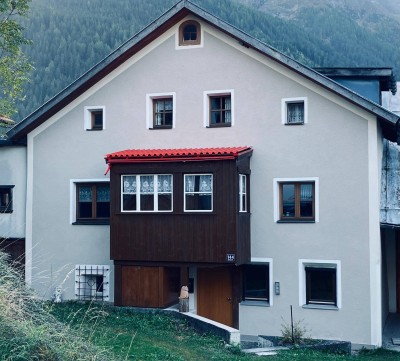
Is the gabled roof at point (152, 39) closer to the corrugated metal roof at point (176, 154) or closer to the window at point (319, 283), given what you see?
the corrugated metal roof at point (176, 154)

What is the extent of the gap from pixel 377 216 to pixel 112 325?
8.37 meters

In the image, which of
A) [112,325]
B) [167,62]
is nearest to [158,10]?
[167,62]

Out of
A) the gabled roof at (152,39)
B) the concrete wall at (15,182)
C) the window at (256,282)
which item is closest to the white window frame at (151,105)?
the gabled roof at (152,39)

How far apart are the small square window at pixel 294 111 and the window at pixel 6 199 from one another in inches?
402

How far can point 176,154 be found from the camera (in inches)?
771

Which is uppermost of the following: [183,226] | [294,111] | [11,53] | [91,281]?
[11,53]

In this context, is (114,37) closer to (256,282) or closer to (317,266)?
(256,282)

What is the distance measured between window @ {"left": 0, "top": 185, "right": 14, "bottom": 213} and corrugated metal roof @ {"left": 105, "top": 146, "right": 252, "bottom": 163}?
191 inches

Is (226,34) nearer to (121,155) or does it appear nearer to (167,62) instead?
(167,62)

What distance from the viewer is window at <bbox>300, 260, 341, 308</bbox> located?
19.4 meters

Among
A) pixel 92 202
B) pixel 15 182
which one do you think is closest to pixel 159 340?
pixel 92 202

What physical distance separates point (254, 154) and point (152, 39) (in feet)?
17.0

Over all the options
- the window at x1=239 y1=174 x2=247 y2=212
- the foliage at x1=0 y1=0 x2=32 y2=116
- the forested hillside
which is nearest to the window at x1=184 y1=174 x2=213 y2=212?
the window at x1=239 y1=174 x2=247 y2=212

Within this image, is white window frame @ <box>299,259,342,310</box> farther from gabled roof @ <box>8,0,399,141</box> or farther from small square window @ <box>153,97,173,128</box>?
small square window @ <box>153,97,173,128</box>
